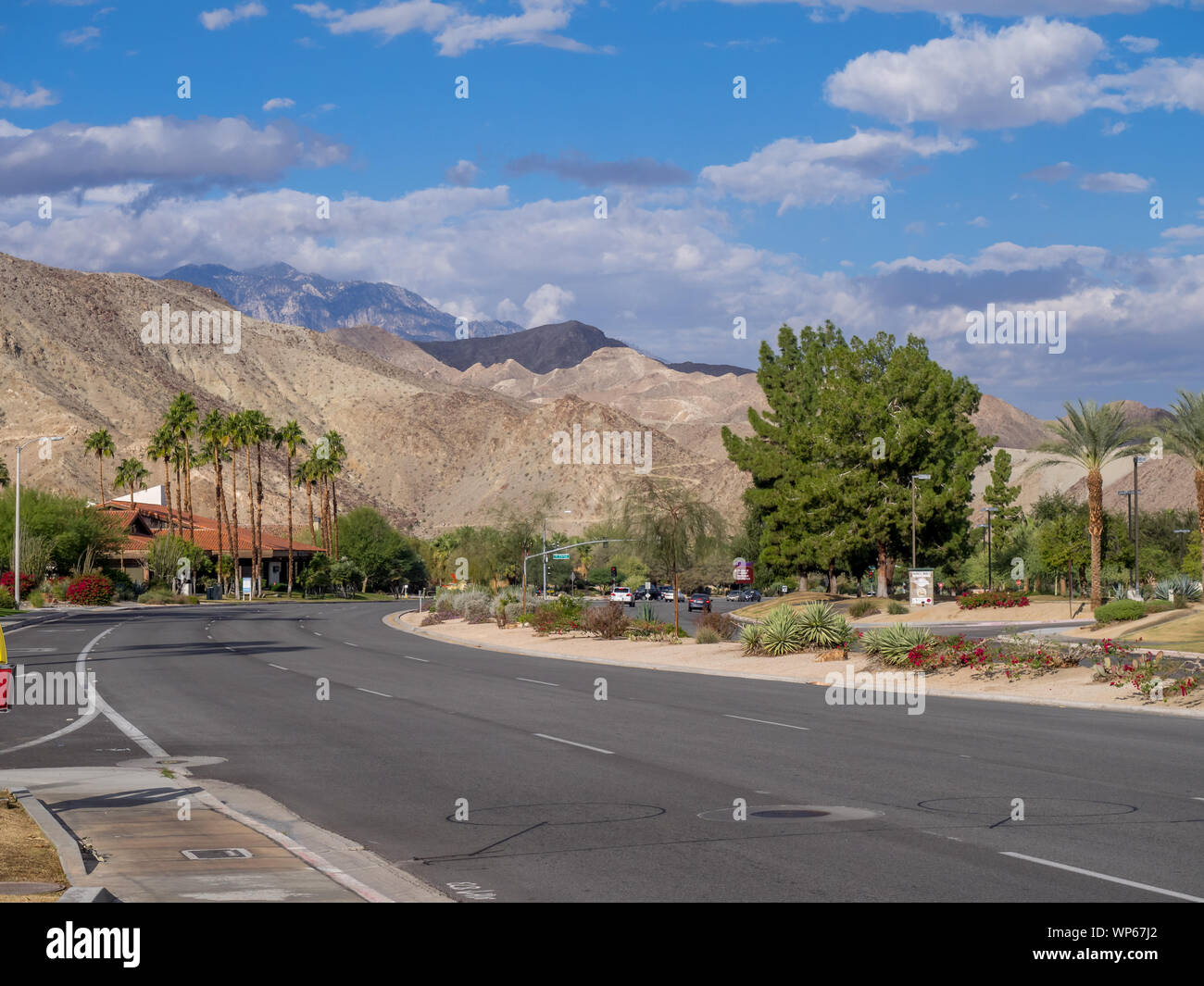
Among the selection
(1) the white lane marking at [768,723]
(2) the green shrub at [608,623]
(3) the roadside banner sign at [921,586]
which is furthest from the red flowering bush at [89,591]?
(1) the white lane marking at [768,723]

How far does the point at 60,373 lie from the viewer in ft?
482

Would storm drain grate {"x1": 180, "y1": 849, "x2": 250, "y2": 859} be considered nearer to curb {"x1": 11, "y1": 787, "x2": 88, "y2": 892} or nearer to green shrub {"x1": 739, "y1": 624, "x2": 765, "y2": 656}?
A: curb {"x1": 11, "y1": 787, "x2": 88, "y2": 892}

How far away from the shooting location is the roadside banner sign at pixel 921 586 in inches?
2311

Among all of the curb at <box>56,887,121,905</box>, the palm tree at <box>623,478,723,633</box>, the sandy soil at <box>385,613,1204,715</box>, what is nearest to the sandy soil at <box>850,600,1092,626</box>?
the palm tree at <box>623,478,723,633</box>

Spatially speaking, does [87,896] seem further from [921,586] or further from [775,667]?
[921,586]

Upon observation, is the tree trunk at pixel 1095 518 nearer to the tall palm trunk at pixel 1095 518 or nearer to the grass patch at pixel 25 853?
the tall palm trunk at pixel 1095 518

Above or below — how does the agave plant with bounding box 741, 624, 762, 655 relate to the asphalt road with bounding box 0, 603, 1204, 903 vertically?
below

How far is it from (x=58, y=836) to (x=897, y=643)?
21941mm

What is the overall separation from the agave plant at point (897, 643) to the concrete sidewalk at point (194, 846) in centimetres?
1847

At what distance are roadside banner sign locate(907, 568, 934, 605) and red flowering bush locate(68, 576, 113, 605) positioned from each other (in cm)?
4939

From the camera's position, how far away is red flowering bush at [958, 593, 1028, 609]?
57.7m

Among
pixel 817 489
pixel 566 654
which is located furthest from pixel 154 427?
pixel 566 654

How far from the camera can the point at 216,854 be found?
9570mm

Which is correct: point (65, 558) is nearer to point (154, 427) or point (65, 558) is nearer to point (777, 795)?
point (154, 427)
